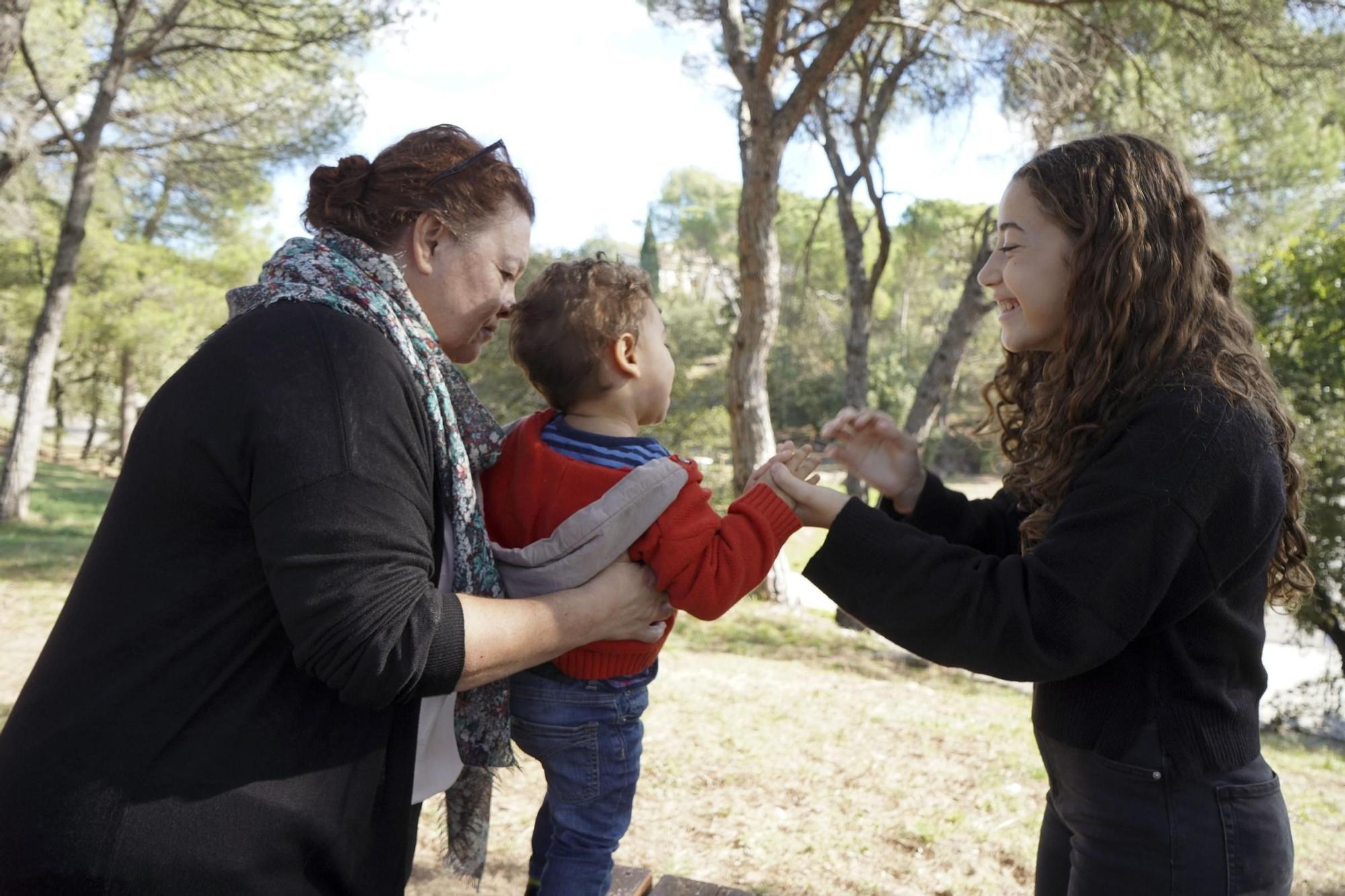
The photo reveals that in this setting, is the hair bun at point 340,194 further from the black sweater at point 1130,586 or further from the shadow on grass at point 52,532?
the shadow on grass at point 52,532

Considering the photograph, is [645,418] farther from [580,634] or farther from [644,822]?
[644,822]

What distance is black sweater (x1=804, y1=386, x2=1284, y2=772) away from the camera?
55.5 inches

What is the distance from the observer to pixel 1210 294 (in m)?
1.62

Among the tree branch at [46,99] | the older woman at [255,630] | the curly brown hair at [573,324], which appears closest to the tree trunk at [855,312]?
Answer: the tree branch at [46,99]

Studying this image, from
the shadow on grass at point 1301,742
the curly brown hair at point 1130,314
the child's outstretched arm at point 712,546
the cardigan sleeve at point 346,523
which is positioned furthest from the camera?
the shadow on grass at point 1301,742

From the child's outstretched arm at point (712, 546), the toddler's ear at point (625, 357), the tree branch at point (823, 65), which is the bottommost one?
the child's outstretched arm at point (712, 546)

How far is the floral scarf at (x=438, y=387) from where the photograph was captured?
1432 mm

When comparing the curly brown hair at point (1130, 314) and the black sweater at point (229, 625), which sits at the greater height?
the curly brown hair at point (1130, 314)

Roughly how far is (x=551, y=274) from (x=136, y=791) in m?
1.10

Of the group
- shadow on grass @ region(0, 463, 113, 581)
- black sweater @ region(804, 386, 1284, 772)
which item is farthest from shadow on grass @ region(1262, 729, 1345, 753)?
shadow on grass @ region(0, 463, 113, 581)

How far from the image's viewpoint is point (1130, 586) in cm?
140

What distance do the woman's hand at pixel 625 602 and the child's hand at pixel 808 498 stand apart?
0.27 metres

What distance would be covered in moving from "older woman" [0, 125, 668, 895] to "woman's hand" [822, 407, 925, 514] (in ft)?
2.88

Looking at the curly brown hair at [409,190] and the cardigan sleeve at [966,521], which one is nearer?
the curly brown hair at [409,190]
